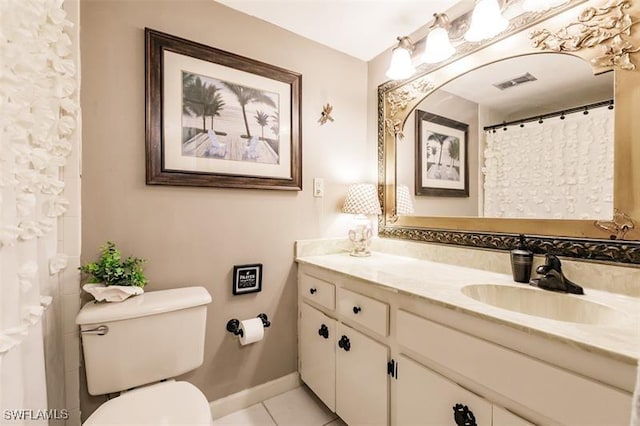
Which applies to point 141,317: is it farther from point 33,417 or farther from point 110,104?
point 110,104

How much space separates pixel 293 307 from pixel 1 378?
1254 millimetres

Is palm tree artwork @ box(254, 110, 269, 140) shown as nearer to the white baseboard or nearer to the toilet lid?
the toilet lid

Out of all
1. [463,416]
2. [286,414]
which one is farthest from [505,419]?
[286,414]

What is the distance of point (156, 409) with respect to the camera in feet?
3.06

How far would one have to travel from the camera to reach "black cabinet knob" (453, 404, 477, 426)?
80 centimetres

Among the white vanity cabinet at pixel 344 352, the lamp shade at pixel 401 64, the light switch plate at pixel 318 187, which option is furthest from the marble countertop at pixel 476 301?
the lamp shade at pixel 401 64

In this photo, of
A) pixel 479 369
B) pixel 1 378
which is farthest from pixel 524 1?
pixel 1 378

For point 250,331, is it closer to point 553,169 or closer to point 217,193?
point 217,193

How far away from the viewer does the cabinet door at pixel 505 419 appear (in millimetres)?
695

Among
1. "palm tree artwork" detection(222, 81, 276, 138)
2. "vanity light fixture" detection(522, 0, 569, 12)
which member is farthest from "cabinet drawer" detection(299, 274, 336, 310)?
"vanity light fixture" detection(522, 0, 569, 12)

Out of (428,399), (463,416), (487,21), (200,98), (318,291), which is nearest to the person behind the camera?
(463,416)

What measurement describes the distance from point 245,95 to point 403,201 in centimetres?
113

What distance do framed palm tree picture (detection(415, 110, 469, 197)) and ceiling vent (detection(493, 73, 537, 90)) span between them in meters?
0.22

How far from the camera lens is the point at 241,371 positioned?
1.54 metres
